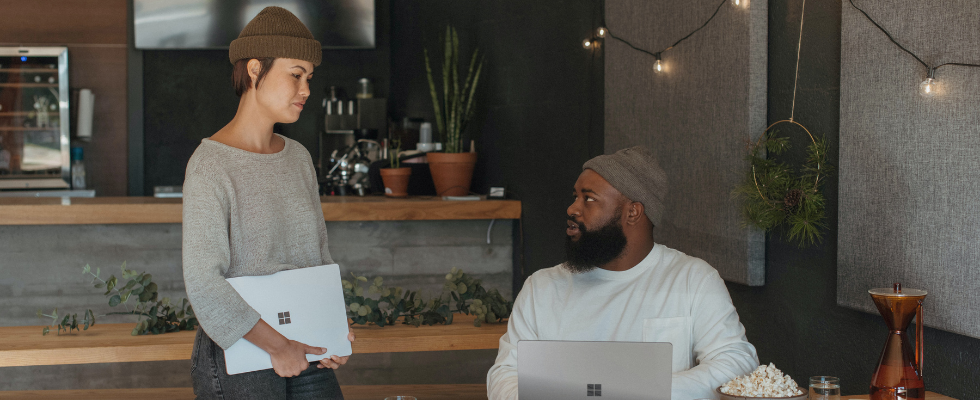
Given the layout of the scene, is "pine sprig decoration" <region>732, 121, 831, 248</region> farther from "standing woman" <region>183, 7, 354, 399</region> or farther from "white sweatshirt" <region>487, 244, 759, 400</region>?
"standing woman" <region>183, 7, 354, 399</region>

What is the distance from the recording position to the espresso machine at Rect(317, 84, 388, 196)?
4090 mm

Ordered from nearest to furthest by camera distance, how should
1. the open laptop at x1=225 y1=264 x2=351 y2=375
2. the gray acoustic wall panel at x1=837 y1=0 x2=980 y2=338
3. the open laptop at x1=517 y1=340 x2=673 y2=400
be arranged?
the open laptop at x1=517 y1=340 x2=673 y2=400, the gray acoustic wall panel at x1=837 y1=0 x2=980 y2=338, the open laptop at x1=225 y1=264 x2=351 y2=375

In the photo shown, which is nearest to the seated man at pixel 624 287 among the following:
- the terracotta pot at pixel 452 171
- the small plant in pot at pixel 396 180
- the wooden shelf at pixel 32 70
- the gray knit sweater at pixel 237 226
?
the gray knit sweater at pixel 237 226

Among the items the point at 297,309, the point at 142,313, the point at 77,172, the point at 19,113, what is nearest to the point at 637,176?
the point at 297,309

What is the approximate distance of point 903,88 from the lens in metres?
1.53

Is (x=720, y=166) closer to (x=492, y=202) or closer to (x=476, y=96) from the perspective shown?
(x=492, y=202)

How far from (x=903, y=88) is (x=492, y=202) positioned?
1.98 m

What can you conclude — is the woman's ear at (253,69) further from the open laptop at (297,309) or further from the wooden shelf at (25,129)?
the wooden shelf at (25,129)

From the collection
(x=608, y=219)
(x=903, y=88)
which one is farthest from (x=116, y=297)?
(x=903, y=88)

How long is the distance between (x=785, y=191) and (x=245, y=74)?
1.25 metres

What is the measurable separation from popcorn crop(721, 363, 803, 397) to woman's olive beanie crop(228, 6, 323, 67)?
103 cm

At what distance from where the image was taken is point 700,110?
7.25ft

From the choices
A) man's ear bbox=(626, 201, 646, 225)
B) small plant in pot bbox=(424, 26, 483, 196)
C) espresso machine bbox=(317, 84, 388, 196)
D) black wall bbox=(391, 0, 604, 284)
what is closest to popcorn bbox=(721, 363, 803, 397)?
man's ear bbox=(626, 201, 646, 225)

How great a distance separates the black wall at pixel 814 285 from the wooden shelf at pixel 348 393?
1.08 metres
